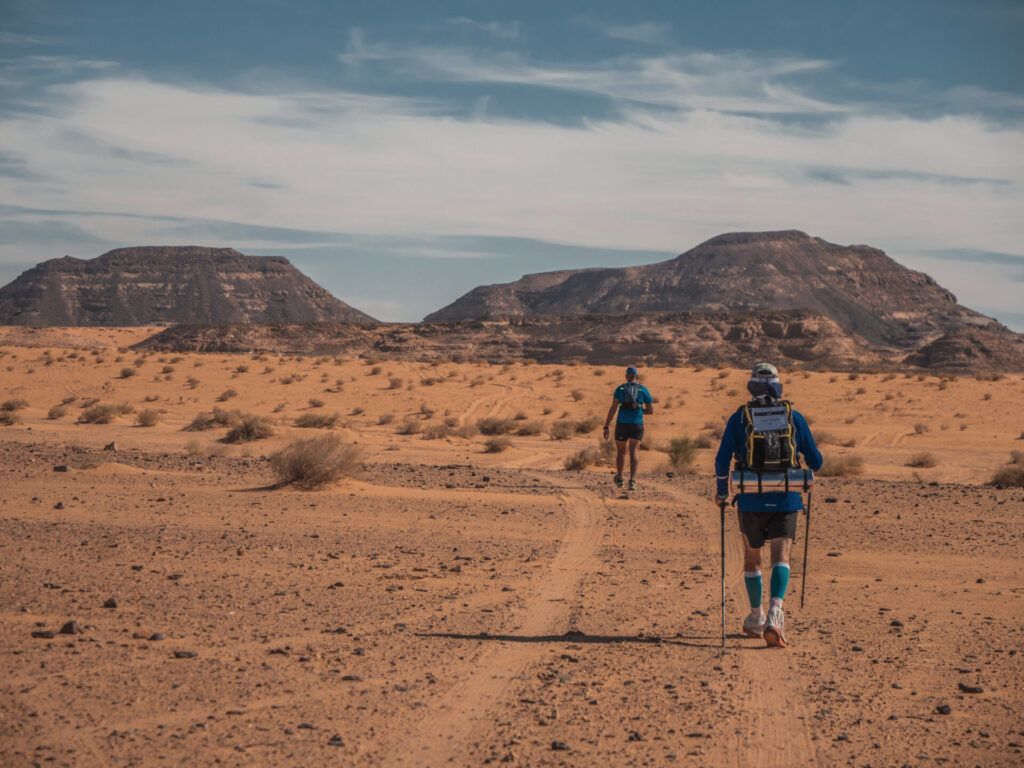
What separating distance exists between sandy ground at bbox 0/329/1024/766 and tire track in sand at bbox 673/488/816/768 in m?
0.02

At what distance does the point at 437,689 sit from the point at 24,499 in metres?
9.10

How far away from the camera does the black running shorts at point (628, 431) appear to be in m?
15.0

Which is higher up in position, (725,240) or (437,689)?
(725,240)

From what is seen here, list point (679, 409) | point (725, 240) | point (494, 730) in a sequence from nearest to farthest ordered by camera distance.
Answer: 1. point (494, 730)
2. point (679, 409)
3. point (725, 240)

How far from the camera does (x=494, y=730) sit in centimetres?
514

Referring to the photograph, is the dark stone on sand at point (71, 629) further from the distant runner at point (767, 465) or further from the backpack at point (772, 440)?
the backpack at point (772, 440)

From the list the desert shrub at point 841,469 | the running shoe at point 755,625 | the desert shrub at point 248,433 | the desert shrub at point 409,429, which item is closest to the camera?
the running shoe at point 755,625

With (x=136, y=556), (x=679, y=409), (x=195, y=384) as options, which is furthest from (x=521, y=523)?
(x=195, y=384)

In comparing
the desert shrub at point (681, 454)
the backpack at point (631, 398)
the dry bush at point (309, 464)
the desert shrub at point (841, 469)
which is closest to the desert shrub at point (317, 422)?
the desert shrub at point (681, 454)

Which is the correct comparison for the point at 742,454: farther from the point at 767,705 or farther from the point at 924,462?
the point at 924,462

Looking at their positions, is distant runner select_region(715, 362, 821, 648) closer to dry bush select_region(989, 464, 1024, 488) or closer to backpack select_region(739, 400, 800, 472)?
backpack select_region(739, 400, 800, 472)

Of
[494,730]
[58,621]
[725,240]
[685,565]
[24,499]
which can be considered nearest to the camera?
[494,730]

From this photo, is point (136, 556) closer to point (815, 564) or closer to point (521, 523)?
point (521, 523)

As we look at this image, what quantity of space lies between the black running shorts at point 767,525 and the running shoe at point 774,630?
1.59 ft
